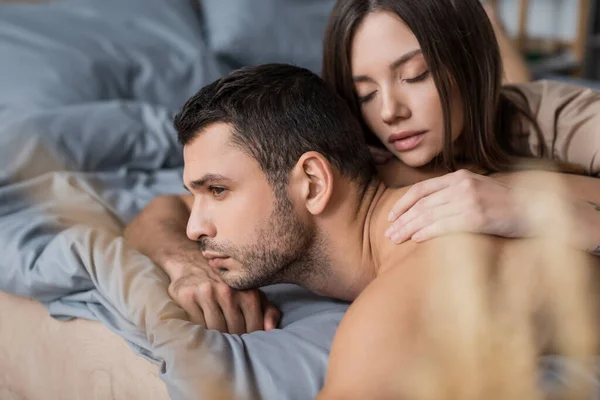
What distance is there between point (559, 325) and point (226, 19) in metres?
1.62

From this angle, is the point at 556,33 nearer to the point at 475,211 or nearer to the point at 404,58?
A: the point at 404,58

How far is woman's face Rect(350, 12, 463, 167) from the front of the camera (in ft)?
3.95

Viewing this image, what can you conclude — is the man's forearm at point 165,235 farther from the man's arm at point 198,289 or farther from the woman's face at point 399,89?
the woman's face at point 399,89

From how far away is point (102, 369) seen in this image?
43.0 inches

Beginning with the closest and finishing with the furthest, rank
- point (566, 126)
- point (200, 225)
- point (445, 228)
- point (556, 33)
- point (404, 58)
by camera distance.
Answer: point (445, 228)
point (200, 225)
point (404, 58)
point (566, 126)
point (556, 33)

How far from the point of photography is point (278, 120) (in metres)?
1.06

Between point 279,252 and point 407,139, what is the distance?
1.19 ft

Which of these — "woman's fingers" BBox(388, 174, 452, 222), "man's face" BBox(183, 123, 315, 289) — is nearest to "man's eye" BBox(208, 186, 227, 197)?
"man's face" BBox(183, 123, 315, 289)

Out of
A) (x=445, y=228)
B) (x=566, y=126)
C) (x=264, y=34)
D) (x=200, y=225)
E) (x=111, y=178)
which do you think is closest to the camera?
(x=445, y=228)

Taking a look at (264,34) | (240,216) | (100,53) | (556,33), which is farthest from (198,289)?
(556,33)

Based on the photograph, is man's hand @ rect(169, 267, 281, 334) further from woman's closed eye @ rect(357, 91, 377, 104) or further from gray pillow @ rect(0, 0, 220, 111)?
gray pillow @ rect(0, 0, 220, 111)

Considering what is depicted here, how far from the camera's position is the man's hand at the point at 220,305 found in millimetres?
1059

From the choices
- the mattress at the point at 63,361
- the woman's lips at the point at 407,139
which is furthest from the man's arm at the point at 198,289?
the woman's lips at the point at 407,139

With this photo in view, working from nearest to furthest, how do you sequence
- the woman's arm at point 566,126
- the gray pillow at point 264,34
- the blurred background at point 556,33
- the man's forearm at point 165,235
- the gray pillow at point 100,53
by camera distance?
the man's forearm at point 165,235, the woman's arm at point 566,126, the gray pillow at point 100,53, the gray pillow at point 264,34, the blurred background at point 556,33
